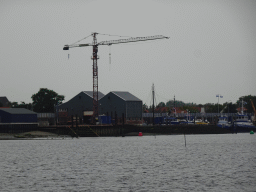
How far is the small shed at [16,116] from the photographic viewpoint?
136 meters

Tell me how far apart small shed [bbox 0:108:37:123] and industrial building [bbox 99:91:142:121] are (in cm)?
2582

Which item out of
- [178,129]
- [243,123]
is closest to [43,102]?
[178,129]

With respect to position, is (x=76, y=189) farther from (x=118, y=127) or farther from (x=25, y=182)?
(x=118, y=127)

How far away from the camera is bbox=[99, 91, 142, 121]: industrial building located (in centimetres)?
14800

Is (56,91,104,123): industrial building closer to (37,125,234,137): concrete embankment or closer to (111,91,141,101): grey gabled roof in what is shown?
(111,91,141,101): grey gabled roof

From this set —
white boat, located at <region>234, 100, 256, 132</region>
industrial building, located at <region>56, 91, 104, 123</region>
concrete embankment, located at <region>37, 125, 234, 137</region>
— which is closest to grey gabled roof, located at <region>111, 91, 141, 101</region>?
industrial building, located at <region>56, 91, 104, 123</region>

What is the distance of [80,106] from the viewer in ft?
510

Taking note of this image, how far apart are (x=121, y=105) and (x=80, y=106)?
17.1 metres

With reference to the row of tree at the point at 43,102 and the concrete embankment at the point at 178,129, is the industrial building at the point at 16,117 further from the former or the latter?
the row of tree at the point at 43,102

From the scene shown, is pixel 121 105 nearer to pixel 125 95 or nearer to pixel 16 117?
pixel 125 95

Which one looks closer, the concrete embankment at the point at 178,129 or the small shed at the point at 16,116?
the concrete embankment at the point at 178,129

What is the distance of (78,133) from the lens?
11250cm

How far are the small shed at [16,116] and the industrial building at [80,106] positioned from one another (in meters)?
16.0

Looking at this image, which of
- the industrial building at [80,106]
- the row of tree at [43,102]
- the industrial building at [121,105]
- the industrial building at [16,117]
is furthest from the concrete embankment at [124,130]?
the row of tree at [43,102]
